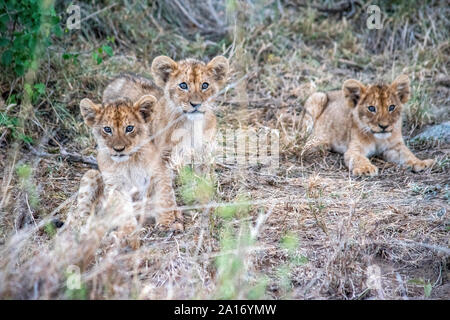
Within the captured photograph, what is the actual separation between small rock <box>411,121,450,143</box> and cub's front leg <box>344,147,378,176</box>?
0.80 metres

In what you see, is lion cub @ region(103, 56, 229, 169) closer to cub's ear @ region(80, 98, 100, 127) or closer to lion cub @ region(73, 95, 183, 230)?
lion cub @ region(73, 95, 183, 230)

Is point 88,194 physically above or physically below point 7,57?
below

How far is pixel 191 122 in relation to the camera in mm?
6230

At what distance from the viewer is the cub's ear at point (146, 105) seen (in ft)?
17.4

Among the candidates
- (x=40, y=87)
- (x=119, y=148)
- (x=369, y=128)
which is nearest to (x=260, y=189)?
(x=119, y=148)

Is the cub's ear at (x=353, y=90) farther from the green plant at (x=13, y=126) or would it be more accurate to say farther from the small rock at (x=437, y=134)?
the green plant at (x=13, y=126)

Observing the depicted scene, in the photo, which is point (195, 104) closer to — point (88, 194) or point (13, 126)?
point (88, 194)

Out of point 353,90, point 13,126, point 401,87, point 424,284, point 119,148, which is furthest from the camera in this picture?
point 353,90

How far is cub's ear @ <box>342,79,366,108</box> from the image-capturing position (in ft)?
23.1

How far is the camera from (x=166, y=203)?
534 cm

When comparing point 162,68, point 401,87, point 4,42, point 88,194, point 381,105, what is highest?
point 4,42

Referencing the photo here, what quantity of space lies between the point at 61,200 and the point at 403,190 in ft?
10.1

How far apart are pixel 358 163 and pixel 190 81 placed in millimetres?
1935

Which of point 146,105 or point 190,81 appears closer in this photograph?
point 146,105
